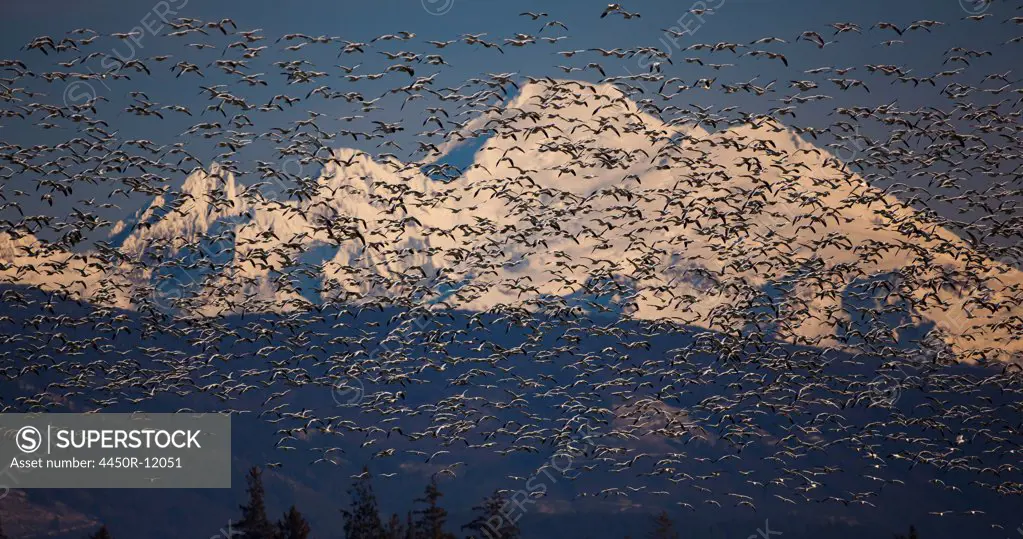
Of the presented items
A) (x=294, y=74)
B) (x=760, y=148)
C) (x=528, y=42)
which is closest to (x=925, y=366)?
(x=760, y=148)

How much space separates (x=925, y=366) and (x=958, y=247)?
33.0m

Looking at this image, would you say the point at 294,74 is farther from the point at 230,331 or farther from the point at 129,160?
the point at 230,331

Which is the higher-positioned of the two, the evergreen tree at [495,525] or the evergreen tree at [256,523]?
the evergreen tree at [256,523]

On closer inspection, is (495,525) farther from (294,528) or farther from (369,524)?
(294,528)

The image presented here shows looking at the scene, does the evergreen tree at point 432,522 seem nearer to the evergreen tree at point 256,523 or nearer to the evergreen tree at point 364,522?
the evergreen tree at point 364,522

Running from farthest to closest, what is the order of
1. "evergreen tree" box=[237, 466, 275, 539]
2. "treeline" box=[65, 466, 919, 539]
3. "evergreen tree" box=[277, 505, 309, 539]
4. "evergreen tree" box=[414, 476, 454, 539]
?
"evergreen tree" box=[237, 466, 275, 539] → "treeline" box=[65, 466, 919, 539] → "evergreen tree" box=[277, 505, 309, 539] → "evergreen tree" box=[414, 476, 454, 539]

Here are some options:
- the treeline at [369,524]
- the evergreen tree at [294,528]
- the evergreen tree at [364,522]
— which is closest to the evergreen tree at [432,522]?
the treeline at [369,524]

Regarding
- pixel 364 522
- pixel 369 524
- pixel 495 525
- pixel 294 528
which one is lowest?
pixel 495 525

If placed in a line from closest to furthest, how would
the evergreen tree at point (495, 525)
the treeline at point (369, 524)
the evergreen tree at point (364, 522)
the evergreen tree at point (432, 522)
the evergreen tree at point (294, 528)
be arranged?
the evergreen tree at point (432, 522) < the evergreen tree at point (294, 528) < the treeline at point (369, 524) < the evergreen tree at point (495, 525) < the evergreen tree at point (364, 522)

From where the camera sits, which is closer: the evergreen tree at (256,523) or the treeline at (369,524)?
the treeline at (369,524)

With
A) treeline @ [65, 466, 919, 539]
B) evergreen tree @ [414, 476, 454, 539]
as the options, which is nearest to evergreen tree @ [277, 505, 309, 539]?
treeline @ [65, 466, 919, 539]

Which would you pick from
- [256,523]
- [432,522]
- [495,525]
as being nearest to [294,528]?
[256,523]

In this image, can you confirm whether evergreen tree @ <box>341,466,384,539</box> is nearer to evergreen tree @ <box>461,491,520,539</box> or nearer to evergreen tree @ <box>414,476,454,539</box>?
evergreen tree @ <box>414,476,454,539</box>

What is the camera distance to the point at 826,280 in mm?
120938
